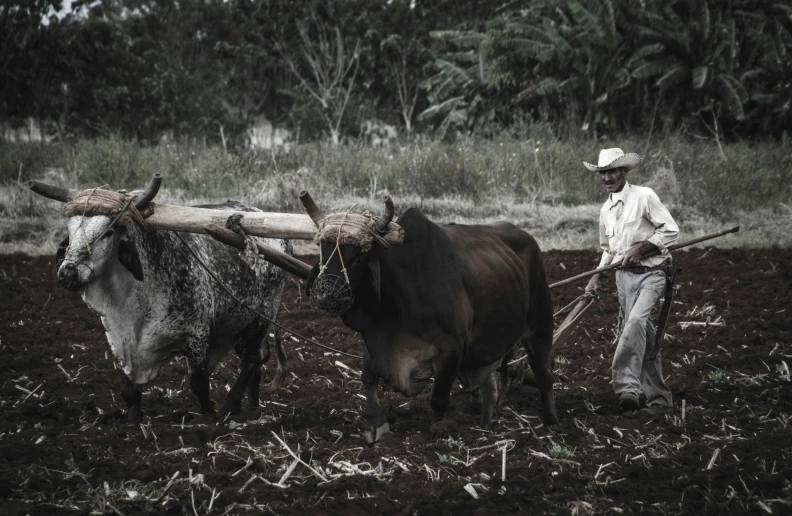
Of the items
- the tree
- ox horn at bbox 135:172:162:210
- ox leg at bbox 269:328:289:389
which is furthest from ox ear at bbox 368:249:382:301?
the tree

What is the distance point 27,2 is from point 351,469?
24716 millimetres

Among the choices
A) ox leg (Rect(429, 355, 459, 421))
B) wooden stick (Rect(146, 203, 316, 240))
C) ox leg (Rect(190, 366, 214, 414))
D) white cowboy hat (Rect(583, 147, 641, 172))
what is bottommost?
ox leg (Rect(190, 366, 214, 414))

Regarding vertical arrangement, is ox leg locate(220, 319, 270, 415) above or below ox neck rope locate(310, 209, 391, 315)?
below

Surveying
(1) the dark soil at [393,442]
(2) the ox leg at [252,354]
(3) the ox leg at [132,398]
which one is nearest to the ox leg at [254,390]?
(2) the ox leg at [252,354]

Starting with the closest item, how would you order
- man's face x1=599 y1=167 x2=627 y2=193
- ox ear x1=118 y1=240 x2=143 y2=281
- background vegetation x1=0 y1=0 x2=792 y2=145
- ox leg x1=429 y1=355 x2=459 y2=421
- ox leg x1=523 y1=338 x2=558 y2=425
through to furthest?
ox leg x1=429 y1=355 x2=459 y2=421 < ox ear x1=118 y1=240 x2=143 y2=281 < ox leg x1=523 y1=338 x2=558 y2=425 < man's face x1=599 y1=167 x2=627 y2=193 < background vegetation x1=0 y1=0 x2=792 y2=145

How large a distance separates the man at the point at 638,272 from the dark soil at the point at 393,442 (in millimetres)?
283

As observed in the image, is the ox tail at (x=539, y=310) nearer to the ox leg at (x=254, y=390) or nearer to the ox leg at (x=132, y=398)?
the ox leg at (x=254, y=390)

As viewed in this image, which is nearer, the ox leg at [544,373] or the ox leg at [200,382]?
the ox leg at [200,382]

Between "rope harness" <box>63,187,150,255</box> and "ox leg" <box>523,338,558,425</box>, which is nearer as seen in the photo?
"rope harness" <box>63,187,150,255</box>

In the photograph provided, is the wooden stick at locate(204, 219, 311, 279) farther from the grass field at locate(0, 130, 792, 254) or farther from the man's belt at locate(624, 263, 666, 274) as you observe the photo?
the grass field at locate(0, 130, 792, 254)

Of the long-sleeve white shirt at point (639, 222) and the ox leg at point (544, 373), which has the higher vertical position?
the long-sleeve white shirt at point (639, 222)

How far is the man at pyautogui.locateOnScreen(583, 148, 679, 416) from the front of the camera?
6.26 m

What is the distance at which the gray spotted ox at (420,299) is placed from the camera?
16.0 feet

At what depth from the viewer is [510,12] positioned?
28328 mm
